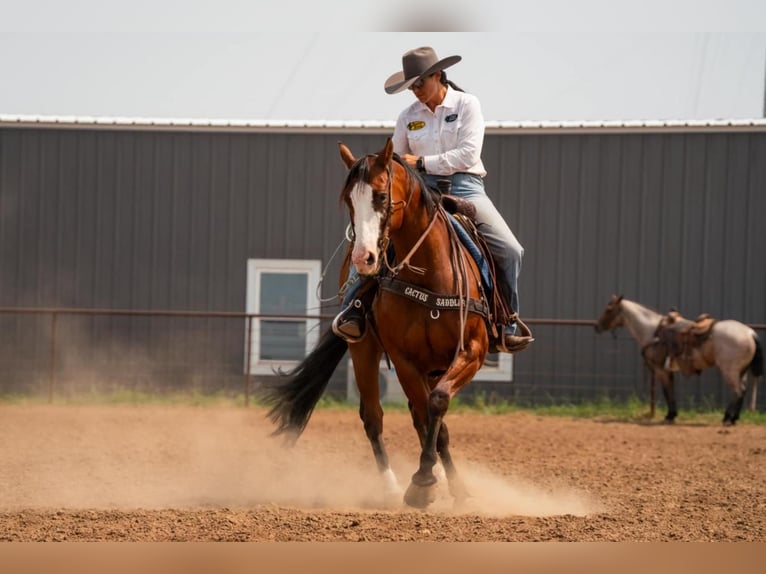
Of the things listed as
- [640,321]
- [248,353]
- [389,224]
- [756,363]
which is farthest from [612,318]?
[389,224]

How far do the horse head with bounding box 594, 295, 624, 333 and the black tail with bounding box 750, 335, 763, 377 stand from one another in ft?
6.35

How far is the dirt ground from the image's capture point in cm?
477

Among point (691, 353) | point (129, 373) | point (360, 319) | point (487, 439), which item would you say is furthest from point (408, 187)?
point (129, 373)

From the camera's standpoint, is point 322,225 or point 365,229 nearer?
point 365,229

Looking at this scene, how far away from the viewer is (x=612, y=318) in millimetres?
14633

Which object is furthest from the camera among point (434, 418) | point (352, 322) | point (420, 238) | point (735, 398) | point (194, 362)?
point (194, 362)

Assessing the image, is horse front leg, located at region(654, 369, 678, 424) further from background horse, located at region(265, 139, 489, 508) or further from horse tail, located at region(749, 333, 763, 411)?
background horse, located at region(265, 139, 489, 508)

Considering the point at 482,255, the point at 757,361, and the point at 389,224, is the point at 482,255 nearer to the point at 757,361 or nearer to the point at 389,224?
the point at 389,224

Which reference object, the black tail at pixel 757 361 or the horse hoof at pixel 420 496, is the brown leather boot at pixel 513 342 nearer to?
the horse hoof at pixel 420 496

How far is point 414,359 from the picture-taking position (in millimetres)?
5840

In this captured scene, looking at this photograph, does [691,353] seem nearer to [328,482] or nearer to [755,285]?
[755,285]

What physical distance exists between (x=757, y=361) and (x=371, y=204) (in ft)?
32.8

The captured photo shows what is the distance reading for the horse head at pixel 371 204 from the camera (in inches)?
194

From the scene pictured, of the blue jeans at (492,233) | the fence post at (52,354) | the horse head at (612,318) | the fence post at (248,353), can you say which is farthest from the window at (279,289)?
the blue jeans at (492,233)
